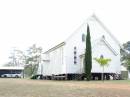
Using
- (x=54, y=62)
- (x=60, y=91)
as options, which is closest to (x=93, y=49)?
(x=54, y=62)

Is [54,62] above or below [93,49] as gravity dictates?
below

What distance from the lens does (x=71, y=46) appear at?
57688mm

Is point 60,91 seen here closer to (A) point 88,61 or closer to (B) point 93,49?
(A) point 88,61

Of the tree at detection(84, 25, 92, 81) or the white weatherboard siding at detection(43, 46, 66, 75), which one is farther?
the white weatherboard siding at detection(43, 46, 66, 75)

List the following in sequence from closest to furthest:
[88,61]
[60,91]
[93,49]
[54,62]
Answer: [60,91] < [88,61] < [93,49] < [54,62]

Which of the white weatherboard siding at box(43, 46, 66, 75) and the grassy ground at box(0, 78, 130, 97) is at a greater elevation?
the white weatherboard siding at box(43, 46, 66, 75)

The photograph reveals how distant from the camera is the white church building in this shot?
5633cm

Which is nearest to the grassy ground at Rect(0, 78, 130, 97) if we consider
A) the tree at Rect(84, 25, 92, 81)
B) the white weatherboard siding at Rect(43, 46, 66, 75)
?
the tree at Rect(84, 25, 92, 81)

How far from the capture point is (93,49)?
5562cm

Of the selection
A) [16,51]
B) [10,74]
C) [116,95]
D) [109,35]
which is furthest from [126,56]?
[116,95]

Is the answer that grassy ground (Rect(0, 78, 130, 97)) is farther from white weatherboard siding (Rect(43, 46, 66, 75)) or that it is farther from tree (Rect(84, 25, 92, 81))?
white weatherboard siding (Rect(43, 46, 66, 75))

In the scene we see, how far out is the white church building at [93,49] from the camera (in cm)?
5633

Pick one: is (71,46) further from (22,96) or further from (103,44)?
(22,96)

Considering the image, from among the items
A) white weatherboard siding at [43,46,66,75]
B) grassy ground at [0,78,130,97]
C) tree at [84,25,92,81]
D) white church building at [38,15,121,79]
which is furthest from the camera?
white weatherboard siding at [43,46,66,75]
